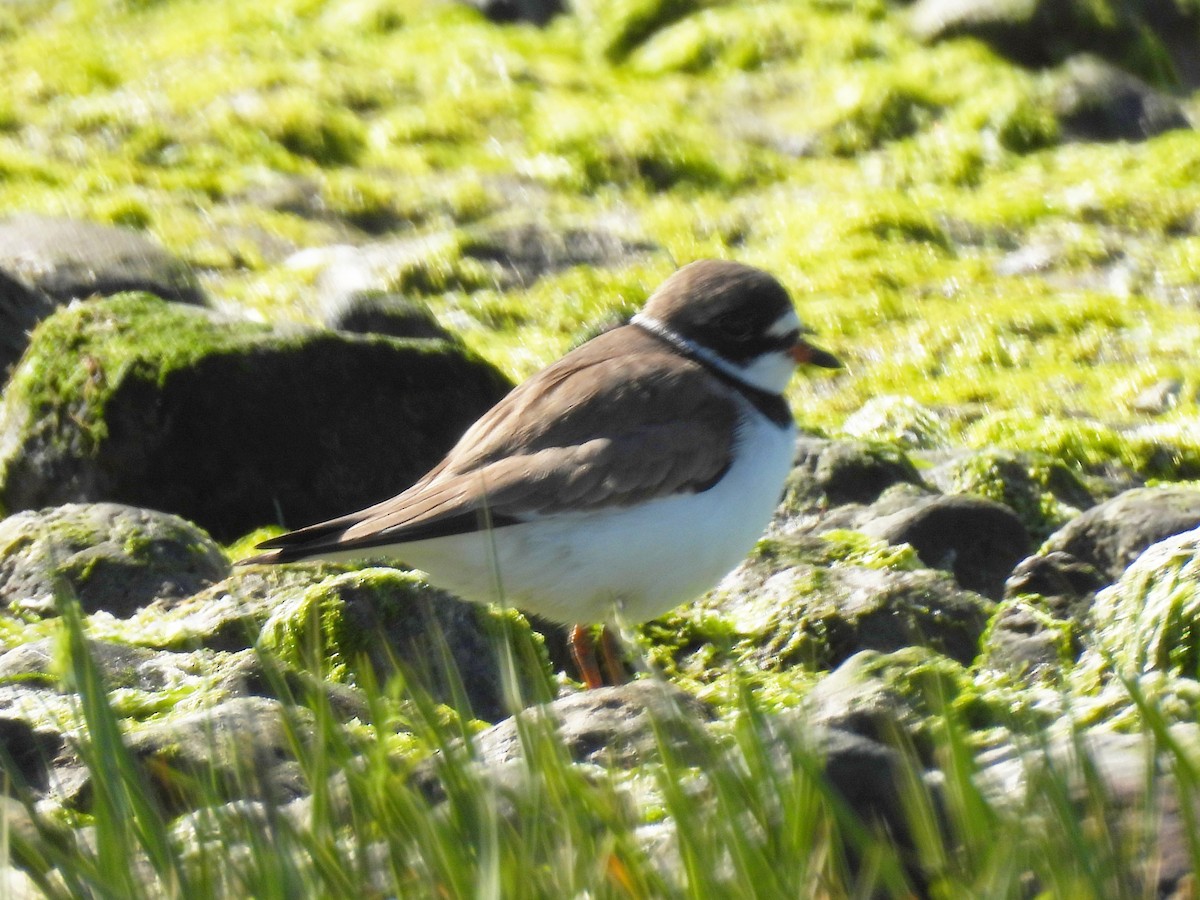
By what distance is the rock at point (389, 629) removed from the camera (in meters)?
5.03

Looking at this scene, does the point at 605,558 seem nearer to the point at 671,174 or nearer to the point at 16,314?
the point at 16,314

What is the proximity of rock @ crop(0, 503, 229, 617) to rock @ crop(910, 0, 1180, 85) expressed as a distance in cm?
935

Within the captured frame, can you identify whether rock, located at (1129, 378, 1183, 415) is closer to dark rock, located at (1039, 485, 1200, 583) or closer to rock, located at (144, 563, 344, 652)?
dark rock, located at (1039, 485, 1200, 583)

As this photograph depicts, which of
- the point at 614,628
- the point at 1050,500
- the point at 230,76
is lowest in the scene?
the point at 1050,500

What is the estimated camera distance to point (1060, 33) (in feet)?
43.1

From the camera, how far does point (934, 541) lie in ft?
20.0

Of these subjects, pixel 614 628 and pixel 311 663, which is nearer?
pixel 311 663

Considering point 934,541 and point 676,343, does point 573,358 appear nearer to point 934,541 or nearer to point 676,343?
point 676,343

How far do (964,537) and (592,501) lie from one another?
5.99 feet

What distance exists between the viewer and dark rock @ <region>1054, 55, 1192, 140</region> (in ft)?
40.2

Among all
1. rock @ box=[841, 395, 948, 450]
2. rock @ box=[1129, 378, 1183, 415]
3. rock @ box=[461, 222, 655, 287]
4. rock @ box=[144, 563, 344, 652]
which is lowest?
rock @ box=[1129, 378, 1183, 415]

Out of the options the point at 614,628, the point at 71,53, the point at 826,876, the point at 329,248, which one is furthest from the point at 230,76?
the point at 826,876

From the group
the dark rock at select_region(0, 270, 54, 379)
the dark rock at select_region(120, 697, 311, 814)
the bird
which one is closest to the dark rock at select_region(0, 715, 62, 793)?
the dark rock at select_region(120, 697, 311, 814)

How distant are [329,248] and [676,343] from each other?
5.16m
